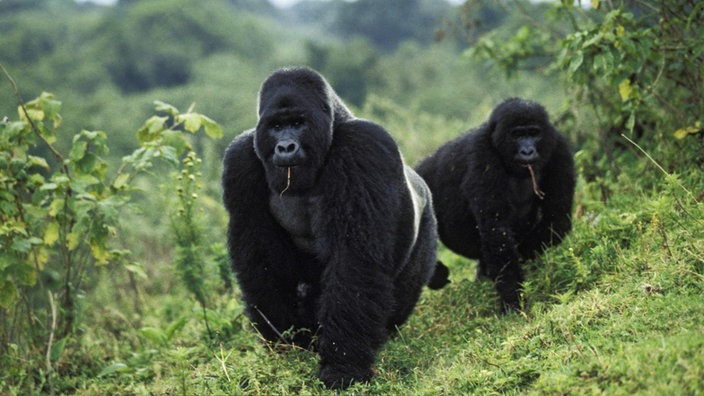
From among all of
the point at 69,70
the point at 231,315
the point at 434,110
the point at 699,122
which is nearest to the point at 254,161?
the point at 231,315

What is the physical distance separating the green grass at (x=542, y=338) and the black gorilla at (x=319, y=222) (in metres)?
0.20

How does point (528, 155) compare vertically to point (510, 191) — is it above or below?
above

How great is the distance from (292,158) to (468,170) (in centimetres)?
188

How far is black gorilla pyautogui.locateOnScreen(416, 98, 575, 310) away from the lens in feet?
15.9

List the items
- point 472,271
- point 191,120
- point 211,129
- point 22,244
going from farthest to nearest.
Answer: point 472,271
point 211,129
point 191,120
point 22,244

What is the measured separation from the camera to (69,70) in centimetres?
4731

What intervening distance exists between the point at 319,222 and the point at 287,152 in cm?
37

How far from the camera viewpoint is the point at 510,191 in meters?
5.00

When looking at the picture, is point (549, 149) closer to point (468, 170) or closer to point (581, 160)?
point (468, 170)

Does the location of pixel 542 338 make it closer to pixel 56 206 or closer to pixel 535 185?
pixel 535 185

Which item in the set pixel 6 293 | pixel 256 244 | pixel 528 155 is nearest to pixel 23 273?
pixel 6 293

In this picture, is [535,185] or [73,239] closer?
[73,239]

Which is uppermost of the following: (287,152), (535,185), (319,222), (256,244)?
(287,152)

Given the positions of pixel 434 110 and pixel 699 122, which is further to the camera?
pixel 434 110
